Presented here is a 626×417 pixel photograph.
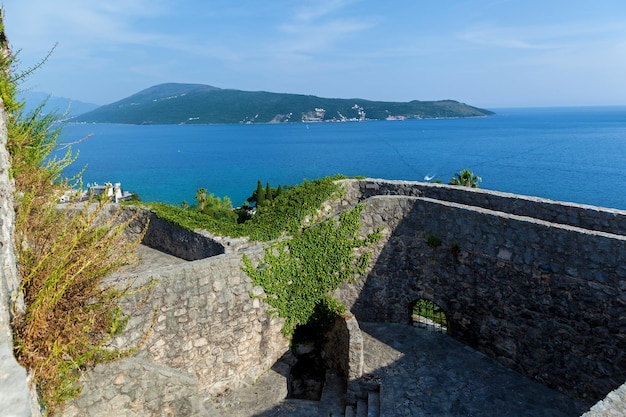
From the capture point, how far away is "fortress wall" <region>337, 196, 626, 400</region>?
27.5ft

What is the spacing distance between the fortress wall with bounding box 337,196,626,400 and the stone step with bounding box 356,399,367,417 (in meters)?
2.86

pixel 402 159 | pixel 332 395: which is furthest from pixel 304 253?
pixel 402 159

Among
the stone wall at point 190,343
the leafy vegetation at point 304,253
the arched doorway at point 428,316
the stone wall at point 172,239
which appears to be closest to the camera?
the stone wall at point 190,343

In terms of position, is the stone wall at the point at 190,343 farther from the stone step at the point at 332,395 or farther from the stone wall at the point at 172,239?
the stone wall at the point at 172,239

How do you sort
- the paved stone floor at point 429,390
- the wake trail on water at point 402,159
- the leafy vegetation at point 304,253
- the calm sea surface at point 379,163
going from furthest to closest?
the wake trail on water at point 402,159
the calm sea surface at point 379,163
the leafy vegetation at point 304,253
the paved stone floor at point 429,390

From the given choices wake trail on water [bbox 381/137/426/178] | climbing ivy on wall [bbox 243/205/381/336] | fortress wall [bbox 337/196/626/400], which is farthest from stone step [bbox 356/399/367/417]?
wake trail on water [bbox 381/137/426/178]

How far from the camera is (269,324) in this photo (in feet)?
33.4

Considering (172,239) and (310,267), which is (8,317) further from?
(172,239)

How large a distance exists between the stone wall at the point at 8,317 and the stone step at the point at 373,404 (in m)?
6.66

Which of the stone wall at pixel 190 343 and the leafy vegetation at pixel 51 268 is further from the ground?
the leafy vegetation at pixel 51 268

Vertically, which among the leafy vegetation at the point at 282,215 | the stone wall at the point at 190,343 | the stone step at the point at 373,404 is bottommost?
the stone step at the point at 373,404

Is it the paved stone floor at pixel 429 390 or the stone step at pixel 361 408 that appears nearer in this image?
the paved stone floor at pixel 429 390

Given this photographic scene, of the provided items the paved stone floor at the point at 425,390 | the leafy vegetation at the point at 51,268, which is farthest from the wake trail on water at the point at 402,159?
the leafy vegetation at the point at 51,268

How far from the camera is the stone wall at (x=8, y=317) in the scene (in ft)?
8.28
